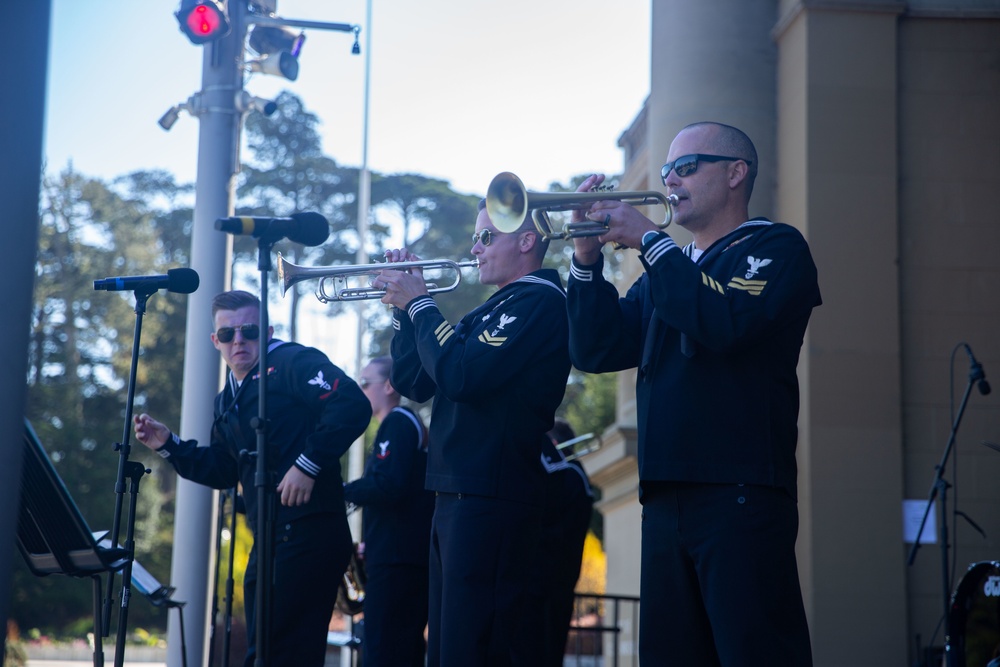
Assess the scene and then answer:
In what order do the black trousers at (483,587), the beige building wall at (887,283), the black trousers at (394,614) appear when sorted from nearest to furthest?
the black trousers at (483,587), the black trousers at (394,614), the beige building wall at (887,283)

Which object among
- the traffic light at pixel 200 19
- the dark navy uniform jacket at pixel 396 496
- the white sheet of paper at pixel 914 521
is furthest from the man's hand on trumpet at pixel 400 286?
the white sheet of paper at pixel 914 521

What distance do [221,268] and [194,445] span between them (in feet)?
7.65

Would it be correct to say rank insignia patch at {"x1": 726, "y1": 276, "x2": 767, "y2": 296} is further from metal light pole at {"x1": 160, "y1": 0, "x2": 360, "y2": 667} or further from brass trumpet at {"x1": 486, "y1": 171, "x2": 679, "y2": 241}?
metal light pole at {"x1": 160, "y1": 0, "x2": 360, "y2": 667}

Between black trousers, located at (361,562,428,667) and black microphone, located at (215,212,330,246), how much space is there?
2.55 metres

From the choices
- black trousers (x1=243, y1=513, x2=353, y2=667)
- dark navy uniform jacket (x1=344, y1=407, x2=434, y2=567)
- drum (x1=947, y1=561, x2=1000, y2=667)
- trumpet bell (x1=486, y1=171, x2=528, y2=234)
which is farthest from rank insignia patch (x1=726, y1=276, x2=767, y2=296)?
drum (x1=947, y1=561, x2=1000, y2=667)

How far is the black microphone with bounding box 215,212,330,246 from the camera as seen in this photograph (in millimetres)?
4574

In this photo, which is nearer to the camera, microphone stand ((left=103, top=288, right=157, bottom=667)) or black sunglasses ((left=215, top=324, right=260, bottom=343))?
microphone stand ((left=103, top=288, right=157, bottom=667))

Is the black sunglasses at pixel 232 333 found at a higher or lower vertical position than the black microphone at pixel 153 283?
lower

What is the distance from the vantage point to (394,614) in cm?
659

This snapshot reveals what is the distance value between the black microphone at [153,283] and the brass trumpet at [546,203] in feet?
5.33

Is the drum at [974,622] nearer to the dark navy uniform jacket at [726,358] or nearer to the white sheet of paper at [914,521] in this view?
the white sheet of paper at [914,521]

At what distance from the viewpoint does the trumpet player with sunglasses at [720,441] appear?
11.5 feet

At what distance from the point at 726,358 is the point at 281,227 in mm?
1862

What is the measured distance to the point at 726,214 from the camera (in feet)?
13.4
